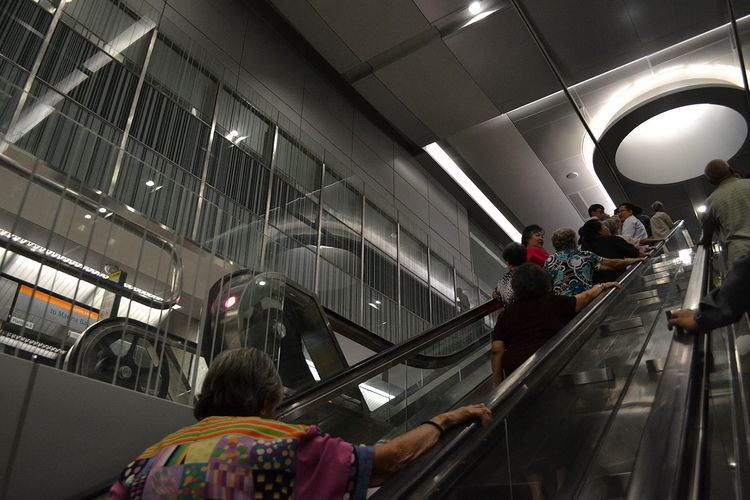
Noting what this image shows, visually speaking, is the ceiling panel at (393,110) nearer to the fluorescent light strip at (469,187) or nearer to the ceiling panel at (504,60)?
the fluorescent light strip at (469,187)

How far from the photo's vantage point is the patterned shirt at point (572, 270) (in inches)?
193

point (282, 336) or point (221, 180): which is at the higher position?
point (221, 180)

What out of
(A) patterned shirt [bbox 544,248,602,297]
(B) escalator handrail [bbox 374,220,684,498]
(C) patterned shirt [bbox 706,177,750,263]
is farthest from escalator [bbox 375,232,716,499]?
(A) patterned shirt [bbox 544,248,602,297]

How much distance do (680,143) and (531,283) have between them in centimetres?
1106

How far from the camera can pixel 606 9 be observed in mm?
9695

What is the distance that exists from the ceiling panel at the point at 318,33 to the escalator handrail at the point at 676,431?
8.61 metres

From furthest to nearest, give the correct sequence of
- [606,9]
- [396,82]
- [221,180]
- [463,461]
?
[396,82]
[606,9]
[221,180]
[463,461]

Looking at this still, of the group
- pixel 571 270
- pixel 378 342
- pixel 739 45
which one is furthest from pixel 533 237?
pixel 739 45

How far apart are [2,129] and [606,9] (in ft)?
30.7

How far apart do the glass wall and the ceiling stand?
1.94 m

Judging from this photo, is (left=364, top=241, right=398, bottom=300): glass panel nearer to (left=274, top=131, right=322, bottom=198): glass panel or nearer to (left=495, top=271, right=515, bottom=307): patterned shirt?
(left=274, top=131, right=322, bottom=198): glass panel

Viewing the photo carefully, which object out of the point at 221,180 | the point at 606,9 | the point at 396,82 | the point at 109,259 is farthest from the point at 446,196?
the point at 109,259

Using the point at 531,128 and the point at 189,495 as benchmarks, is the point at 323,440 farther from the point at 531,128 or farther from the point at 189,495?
the point at 531,128

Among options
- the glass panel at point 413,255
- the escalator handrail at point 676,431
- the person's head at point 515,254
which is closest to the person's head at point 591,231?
the person's head at point 515,254
